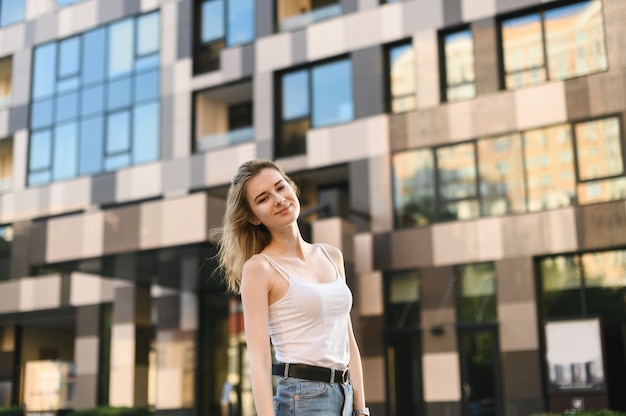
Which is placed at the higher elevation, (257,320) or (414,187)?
(414,187)

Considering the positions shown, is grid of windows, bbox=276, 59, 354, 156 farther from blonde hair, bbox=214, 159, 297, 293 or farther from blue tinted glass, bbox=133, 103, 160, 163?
blonde hair, bbox=214, 159, 297, 293

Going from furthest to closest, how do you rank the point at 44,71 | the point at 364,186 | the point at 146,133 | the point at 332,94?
1. the point at 44,71
2. the point at 146,133
3. the point at 332,94
4. the point at 364,186

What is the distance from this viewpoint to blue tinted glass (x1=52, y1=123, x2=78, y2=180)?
2838 centimetres

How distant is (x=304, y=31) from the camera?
2442cm

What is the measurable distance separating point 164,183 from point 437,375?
1101 cm

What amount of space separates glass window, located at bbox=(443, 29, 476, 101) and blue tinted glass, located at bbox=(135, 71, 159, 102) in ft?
33.0

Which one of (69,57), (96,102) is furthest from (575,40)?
(69,57)

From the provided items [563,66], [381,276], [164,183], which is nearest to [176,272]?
[164,183]

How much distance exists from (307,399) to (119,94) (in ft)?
84.1

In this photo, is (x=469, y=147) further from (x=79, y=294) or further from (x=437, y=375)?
(x=79, y=294)

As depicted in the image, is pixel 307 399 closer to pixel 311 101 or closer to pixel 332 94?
pixel 332 94

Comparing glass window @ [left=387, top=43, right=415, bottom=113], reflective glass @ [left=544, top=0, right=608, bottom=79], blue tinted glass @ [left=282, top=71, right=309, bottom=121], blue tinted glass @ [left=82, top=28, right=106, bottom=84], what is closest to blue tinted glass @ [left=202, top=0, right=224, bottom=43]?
blue tinted glass @ [left=282, top=71, right=309, bottom=121]

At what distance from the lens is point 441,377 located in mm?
20453

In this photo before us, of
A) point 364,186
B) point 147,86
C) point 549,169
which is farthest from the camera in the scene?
point 147,86
